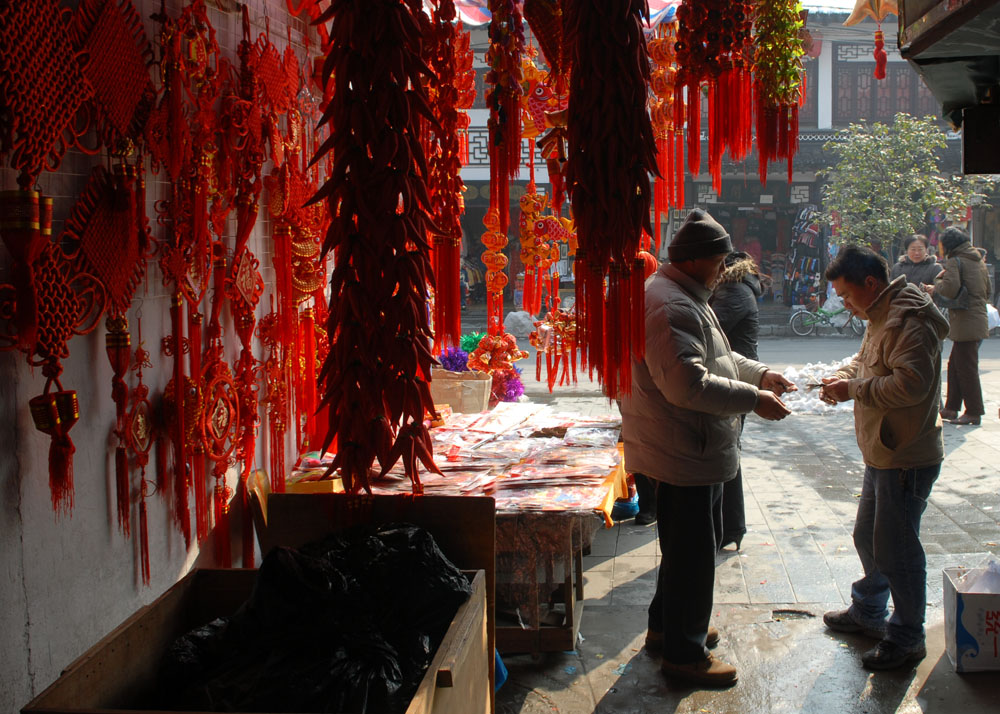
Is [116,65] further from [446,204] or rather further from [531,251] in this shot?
[531,251]

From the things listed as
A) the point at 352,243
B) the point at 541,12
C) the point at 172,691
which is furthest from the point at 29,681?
the point at 541,12

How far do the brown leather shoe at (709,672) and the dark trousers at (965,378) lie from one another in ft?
14.3

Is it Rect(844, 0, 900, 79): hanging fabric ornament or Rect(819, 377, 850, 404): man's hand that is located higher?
Rect(844, 0, 900, 79): hanging fabric ornament

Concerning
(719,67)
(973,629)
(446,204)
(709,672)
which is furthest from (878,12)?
(709,672)

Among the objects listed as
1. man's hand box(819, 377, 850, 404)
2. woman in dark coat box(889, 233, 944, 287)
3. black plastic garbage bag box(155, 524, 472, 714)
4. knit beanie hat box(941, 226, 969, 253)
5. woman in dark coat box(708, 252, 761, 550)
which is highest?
knit beanie hat box(941, 226, 969, 253)

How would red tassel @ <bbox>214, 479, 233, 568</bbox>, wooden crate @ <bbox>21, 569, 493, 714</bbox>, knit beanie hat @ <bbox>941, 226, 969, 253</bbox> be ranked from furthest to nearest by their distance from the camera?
knit beanie hat @ <bbox>941, 226, 969, 253</bbox> < red tassel @ <bbox>214, 479, 233, 568</bbox> < wooden crate @ <bbox>21, 569, 493, 714</bbox>

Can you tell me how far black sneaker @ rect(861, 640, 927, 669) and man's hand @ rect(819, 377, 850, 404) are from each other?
82 cm

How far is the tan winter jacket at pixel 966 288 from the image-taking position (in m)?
6.33

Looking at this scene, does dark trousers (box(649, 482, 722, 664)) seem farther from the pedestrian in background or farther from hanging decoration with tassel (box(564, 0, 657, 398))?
the pedestrian in background

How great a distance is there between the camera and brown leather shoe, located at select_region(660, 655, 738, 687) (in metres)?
2.84

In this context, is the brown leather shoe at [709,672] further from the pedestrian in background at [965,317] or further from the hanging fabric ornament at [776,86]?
the pedestrian in background at [965,317]

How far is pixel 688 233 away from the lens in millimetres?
2887

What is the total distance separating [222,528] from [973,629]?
2.39m

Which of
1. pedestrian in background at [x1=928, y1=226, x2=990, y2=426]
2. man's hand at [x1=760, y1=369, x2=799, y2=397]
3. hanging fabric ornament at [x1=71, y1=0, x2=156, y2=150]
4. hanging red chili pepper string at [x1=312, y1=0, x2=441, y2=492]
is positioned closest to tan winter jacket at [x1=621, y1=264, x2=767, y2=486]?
man's hand at [x1=760, y1=369, x2=799, y2=397]
